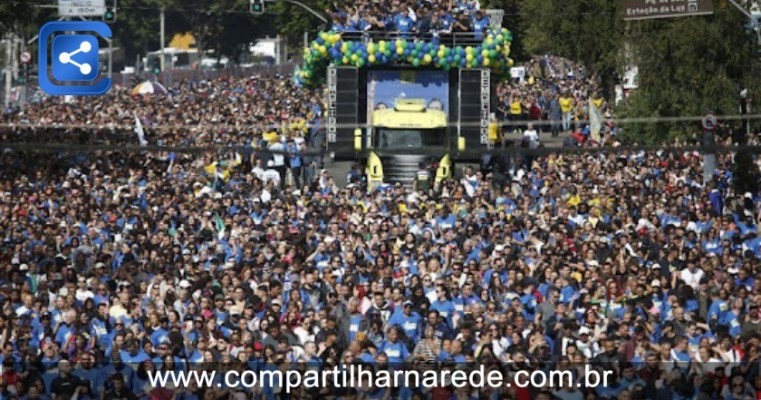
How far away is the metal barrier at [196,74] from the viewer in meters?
99.9

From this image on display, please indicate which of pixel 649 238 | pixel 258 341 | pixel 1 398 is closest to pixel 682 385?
pixel 258 341

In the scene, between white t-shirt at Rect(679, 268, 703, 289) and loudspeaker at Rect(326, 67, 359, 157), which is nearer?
white t-shirt at Rect(679, 268, 703, 289)

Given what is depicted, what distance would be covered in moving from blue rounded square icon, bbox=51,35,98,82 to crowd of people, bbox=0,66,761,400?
29.7ft

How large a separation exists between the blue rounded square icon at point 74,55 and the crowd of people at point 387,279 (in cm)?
904

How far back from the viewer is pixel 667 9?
40531 millimetres

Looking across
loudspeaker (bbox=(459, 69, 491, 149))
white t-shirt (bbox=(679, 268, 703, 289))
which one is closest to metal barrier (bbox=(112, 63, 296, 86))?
loudspeaker (bbox=(459, 69, 491, 149))

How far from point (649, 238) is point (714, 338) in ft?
20.2

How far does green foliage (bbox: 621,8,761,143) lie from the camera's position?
4394 centimetres

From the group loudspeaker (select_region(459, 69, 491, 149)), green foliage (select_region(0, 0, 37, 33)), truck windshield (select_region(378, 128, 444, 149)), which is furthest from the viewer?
green foliage (select_region(0, 0, 37, 33))

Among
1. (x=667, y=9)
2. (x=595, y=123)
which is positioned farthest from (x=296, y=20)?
(x=667, y=9)

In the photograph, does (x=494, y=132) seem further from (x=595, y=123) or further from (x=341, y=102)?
(x=595, y=123)

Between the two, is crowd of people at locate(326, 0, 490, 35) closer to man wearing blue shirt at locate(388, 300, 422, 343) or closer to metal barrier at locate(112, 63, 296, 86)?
man wearing blue shirt at locate(388, 300, 422, 343)

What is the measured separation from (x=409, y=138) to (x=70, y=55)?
1612cm

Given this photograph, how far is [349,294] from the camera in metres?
22.2
